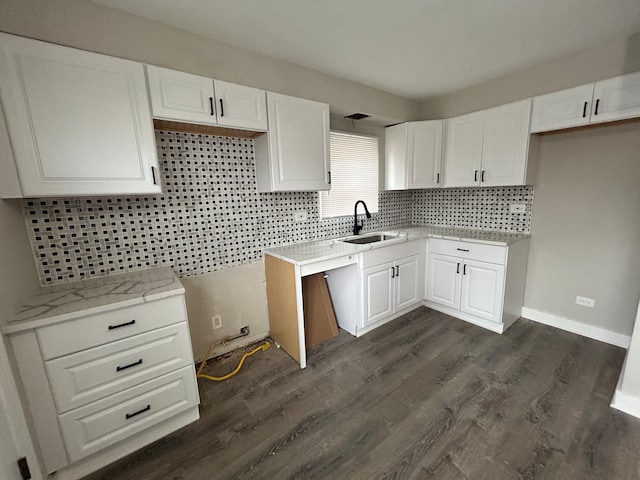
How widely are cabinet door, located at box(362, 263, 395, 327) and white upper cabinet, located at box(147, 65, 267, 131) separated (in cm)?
158

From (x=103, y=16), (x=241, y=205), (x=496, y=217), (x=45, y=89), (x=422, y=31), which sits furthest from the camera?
(x=496, y=217)

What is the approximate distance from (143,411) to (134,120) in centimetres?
164

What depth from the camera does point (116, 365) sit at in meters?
1.40

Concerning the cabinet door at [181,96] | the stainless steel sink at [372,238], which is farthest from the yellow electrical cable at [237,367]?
the cabinet door at [181,96]

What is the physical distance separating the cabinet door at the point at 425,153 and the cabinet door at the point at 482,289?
101 cm

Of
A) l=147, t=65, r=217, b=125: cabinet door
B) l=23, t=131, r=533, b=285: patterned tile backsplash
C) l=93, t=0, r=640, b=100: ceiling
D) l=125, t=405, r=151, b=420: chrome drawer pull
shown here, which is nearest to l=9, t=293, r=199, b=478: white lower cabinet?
l=125, t=405, r=151, b=420: chrome drawer pull

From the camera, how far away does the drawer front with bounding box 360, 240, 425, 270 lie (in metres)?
2.46

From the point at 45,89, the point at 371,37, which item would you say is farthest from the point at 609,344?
the point at 45,89

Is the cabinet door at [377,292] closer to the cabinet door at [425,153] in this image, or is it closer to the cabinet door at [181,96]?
the cabinet door at [425,153]

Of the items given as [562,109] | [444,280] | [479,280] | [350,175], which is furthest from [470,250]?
[350,175]

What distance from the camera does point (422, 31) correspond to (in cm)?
181

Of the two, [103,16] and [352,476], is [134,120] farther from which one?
[352,476]

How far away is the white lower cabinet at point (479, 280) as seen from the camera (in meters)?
2.45

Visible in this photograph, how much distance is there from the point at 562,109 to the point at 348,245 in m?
2.06
